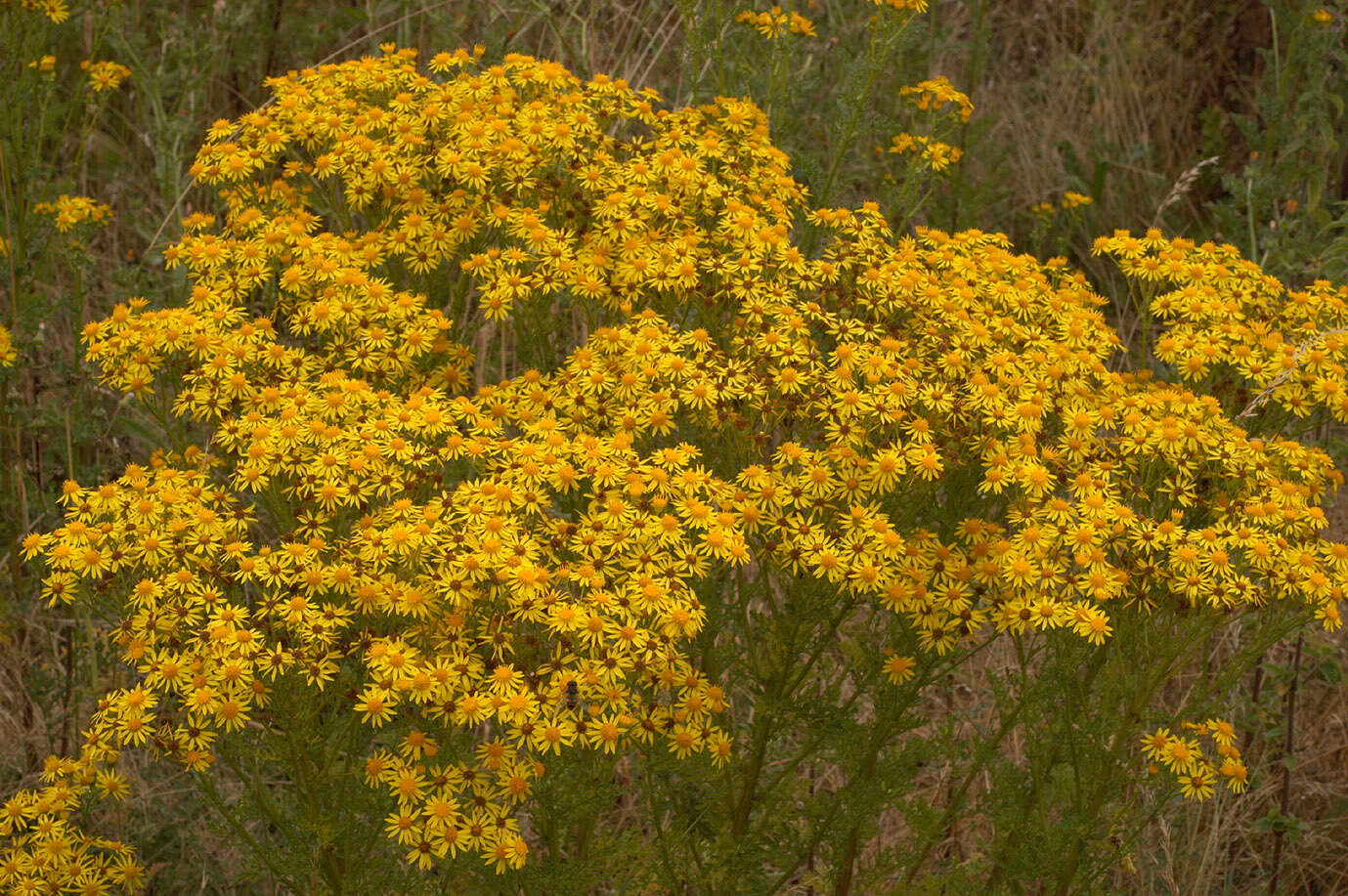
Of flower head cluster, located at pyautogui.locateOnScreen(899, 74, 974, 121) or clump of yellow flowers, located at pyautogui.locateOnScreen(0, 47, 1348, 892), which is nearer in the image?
clump of yellow flowers, located at pyautogui.locateOnScreen(0, 47, 1348, 892)

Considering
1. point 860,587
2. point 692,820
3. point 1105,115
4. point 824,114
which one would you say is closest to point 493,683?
point 860,587

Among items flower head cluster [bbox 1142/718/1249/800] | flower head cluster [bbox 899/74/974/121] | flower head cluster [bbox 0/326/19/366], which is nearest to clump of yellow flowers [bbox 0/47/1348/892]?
flower head cluster [bbox 1142/718/1249/800]

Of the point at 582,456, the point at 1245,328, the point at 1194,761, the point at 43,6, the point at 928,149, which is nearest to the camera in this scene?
the point at 582,456

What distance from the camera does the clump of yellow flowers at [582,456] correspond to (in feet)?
8.61

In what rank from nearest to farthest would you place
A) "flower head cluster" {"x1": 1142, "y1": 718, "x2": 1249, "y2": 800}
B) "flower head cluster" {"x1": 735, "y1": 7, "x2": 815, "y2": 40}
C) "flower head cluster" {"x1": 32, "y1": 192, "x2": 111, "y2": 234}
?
"flower head cluster" {"x1": 1142, "y1": 718, "x2": 1249, "y2": 800} → "flower head cluster" {"x1": 735, "y1": 7, "x2": 815, "y2": 40} → "flower head cluster" {"x1": 32, "y1": 192, "x2": 111, "y2": 234}

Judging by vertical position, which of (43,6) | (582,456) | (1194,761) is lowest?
(1194,761)

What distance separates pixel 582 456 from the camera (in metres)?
2.87

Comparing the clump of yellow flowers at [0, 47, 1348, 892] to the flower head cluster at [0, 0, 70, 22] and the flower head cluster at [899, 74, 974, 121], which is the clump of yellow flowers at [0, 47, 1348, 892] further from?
the flower head cluster at [0, 0, 70, 22]

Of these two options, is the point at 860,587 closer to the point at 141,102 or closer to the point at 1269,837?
the point at 1269,837

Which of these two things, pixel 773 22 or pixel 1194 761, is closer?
pixel 1194 761

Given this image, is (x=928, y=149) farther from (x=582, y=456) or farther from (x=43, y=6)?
(x=43, y=6)

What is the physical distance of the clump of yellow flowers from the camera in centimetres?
262

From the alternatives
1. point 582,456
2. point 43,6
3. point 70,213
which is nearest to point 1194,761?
point 582,456

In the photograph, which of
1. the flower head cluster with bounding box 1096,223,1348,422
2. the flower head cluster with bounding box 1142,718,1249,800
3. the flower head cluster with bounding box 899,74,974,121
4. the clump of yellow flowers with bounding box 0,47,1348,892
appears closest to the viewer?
the clump of yellow flowers with bounding box 0,47,1348,892
